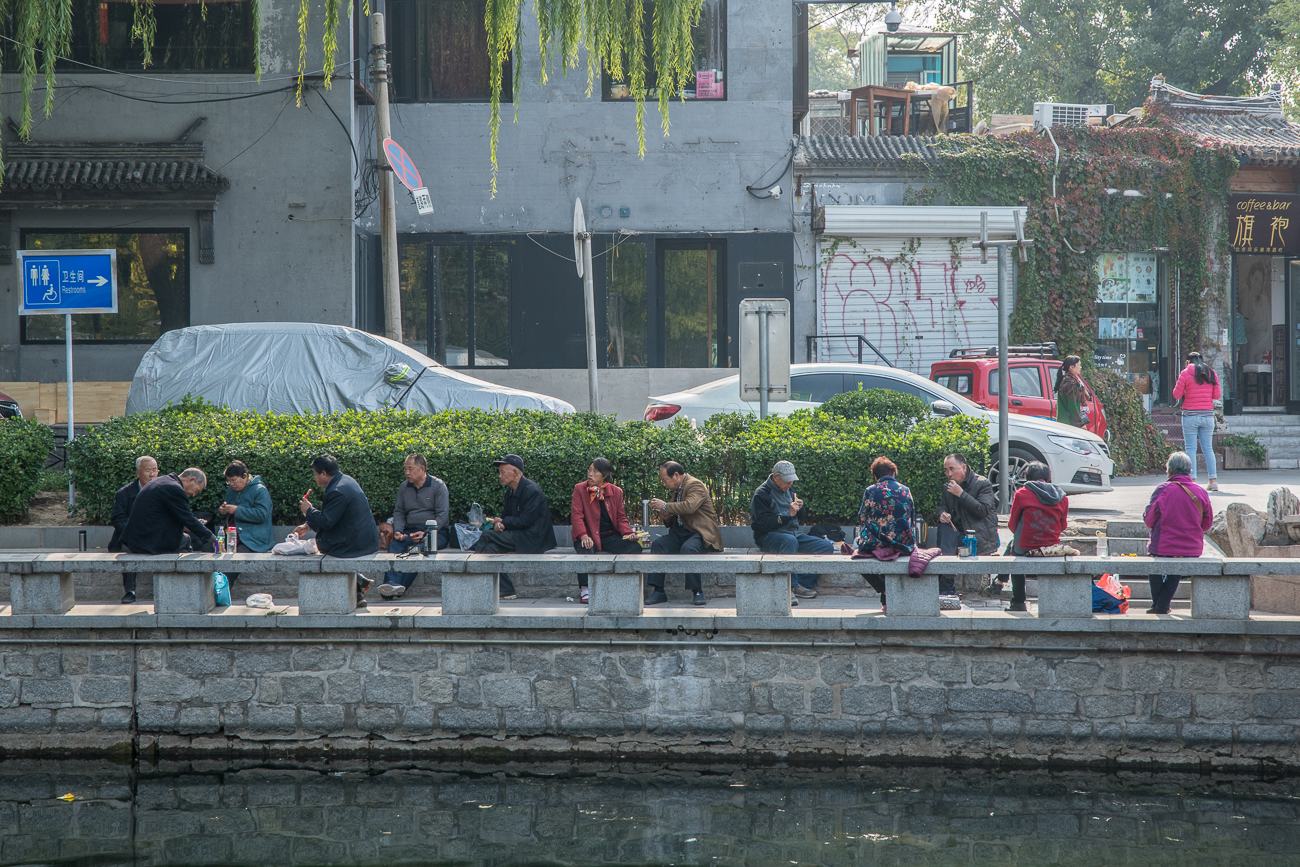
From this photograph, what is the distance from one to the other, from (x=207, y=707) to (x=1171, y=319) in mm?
18534

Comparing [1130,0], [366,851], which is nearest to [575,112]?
[366,851]

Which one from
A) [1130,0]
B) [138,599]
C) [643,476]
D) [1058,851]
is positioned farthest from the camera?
[1130,0]

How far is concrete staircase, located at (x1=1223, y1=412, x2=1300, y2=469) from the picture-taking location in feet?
65.5

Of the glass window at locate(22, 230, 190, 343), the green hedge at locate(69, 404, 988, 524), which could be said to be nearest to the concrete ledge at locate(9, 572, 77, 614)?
the green hedge at locate(69, 404, 988, 524)

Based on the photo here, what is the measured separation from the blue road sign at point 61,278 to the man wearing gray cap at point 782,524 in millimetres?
7096

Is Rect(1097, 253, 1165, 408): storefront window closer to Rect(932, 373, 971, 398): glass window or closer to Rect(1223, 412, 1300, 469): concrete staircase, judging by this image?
Rect(1223, 412, 1300, 469): concrete staircase

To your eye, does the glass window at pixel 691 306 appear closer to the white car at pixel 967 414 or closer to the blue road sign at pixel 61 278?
the white car at pixel 967 414

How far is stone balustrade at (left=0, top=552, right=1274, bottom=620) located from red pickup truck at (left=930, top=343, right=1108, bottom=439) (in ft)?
25.2

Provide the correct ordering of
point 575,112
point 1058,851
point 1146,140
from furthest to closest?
point 1146,140 → point 575,112 → point 1058,851

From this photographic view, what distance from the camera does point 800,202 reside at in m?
19.8

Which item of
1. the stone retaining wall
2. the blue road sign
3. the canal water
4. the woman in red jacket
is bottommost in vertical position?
the canal water

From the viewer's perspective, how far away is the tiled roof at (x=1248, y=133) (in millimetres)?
20797

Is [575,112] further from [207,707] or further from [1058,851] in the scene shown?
[1058,851]

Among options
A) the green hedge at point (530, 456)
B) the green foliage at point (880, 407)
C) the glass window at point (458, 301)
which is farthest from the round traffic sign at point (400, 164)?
the green foliage at point (880, 407)
